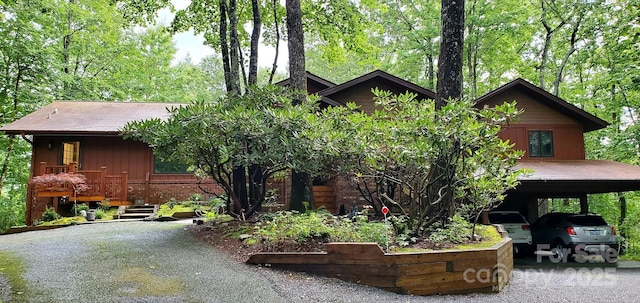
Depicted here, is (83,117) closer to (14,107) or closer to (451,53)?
(14,107)

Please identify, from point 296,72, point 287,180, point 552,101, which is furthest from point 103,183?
point 552,101

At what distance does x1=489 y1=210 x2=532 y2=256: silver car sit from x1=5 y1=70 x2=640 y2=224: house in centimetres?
105

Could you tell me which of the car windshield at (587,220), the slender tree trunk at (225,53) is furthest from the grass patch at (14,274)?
the car windshield at (587,220)

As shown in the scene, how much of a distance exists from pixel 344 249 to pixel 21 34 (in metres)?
19.9

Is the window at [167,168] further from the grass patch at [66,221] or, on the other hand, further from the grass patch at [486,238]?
the grass patch at [486,238]

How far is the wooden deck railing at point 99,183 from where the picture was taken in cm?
1441

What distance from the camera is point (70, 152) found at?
1664 cm

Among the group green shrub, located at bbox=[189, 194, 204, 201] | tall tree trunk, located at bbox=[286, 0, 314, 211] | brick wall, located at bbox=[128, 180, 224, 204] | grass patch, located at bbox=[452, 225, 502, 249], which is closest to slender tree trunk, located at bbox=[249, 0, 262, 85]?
tall tree trunk, located at bbox=[286, 0, 314, 211]

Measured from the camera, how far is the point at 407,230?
6398mm

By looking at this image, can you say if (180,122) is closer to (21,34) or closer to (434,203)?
(434,203)

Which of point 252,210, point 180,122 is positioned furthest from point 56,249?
Result: point 252,210

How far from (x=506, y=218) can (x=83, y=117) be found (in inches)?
686

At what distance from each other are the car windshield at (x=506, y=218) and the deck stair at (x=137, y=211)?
39.4ft

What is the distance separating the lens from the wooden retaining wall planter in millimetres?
5152
